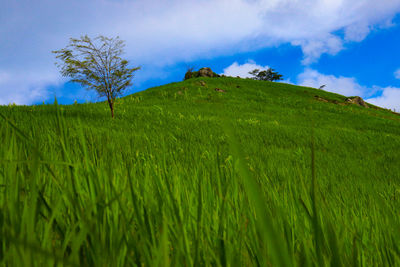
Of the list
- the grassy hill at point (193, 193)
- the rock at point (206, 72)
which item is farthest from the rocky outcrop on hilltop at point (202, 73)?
the grassy hill at point (193, 193)

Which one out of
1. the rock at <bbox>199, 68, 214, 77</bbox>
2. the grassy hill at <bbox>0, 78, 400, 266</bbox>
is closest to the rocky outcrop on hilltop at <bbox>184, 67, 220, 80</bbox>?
the rock at <bbox>199, 68, 214, 77</bbox>

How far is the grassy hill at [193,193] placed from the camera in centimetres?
60

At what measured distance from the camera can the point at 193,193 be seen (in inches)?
55.9

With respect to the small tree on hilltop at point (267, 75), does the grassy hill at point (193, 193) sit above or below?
below

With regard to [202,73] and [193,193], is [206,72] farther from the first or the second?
[193,193]

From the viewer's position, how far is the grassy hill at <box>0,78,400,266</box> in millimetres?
604

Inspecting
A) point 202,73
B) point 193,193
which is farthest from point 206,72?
point 193,193

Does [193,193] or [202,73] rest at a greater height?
[202,73]

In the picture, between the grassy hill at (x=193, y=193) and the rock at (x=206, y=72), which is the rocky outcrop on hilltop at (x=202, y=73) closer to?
the rock at (x=206, y=72)

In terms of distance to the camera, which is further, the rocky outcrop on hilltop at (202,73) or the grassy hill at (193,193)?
the rocky outcrop on hilltop at (202,73)

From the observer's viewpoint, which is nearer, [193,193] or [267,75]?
[193,193]

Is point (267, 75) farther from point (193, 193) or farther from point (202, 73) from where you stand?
point (193, 193)

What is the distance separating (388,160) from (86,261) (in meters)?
10.1

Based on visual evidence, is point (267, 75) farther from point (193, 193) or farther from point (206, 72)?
point (193, 193)
